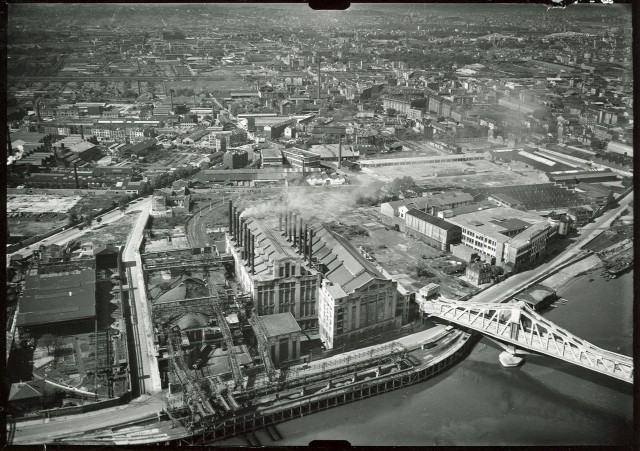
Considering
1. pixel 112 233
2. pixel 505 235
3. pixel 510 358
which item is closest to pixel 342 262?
pixel 510 358

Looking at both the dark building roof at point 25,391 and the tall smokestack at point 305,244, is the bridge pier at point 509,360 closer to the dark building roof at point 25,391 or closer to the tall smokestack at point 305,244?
the tall smokestack at point 305,244

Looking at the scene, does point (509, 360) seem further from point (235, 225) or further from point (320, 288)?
point (235, 225)

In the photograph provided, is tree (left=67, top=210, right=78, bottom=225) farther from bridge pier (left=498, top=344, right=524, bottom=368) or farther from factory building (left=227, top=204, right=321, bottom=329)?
bridge pier (left=498, top=344, right=524, bottom=368)

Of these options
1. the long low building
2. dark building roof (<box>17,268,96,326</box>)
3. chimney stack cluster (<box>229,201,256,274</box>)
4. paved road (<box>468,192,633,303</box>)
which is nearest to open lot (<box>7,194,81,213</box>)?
dark building roof (<box>17,268,96,326</box>)

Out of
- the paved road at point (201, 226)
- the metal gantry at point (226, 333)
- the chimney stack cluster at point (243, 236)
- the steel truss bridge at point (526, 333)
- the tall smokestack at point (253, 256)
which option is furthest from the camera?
the paved road at point (201, 226)

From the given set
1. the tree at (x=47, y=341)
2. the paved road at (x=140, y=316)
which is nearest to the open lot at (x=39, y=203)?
the paved road at (x=140, y=316)
